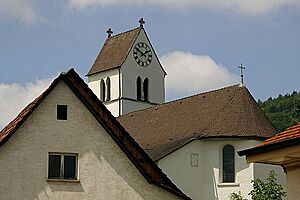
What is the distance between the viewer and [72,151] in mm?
22125

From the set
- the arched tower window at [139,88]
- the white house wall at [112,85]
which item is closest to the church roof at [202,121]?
the white house wall at [112,85]

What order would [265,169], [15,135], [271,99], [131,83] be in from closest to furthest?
[15,135] < [265,169] < [131,83] < [271,99]

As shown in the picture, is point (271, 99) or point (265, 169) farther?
point (271, 99)

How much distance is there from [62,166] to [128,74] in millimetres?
Answer: 44456

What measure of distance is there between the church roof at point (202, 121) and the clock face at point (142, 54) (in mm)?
14387

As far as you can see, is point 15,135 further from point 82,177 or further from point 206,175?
point 206,175

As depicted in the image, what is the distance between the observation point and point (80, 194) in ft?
72.3

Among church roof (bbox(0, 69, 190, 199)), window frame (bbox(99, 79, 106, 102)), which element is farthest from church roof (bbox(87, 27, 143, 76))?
church roof (bbox(0, 69, 190, 199))

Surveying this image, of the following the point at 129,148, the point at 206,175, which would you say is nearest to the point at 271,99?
the point at 206,175

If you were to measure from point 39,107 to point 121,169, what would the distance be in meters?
2.79

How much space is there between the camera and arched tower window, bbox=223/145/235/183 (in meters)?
44.4

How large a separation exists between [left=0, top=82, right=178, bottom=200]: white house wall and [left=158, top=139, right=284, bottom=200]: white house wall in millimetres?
21500

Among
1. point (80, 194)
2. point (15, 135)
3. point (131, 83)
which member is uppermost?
point (131, 83)

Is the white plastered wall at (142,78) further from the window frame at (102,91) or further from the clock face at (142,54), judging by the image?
the window frame at (102,91)
